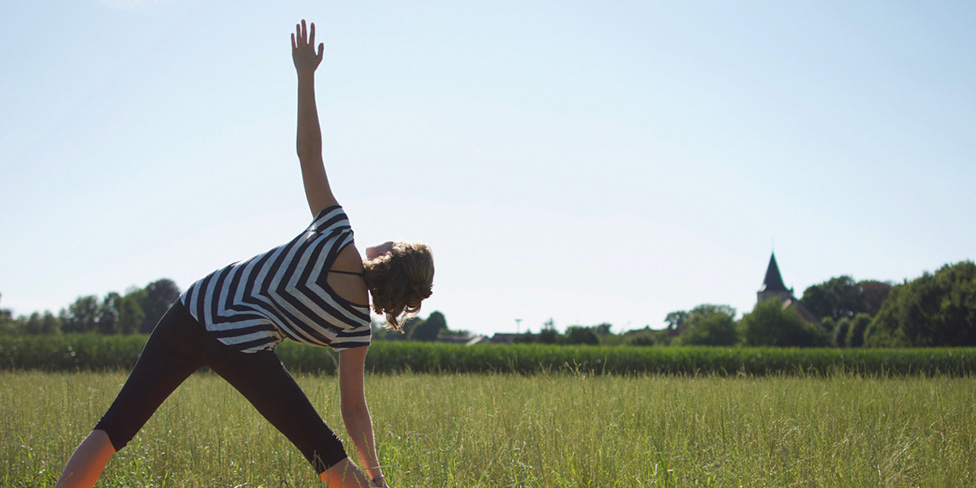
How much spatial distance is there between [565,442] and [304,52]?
2.92 meters

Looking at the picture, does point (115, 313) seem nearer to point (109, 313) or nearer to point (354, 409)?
point (109, 313)

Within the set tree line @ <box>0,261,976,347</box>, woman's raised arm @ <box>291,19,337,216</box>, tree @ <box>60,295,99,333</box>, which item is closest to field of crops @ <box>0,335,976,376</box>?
tree line @ <box>0,261,976,347</box>

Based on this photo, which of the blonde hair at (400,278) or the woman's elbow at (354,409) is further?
the woman's elbow at (354,409)

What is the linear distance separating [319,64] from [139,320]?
74.2 meters

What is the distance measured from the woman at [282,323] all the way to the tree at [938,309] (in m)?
45.2

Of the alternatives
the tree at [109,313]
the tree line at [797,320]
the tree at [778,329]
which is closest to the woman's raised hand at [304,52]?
the tree line at [797,320]

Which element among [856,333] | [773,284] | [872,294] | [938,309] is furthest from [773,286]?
[938,309]

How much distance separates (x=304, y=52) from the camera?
265 cm

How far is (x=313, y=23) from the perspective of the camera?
106 inches

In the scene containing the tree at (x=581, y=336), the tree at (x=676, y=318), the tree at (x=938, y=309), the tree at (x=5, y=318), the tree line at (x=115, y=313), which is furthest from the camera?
the tree at (x=676, y=318)

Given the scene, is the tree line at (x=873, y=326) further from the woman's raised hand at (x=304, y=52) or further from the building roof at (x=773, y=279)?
the woman's raised hand at (x=304, y=52)

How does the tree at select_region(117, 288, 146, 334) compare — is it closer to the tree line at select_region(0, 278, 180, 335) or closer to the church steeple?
the tree line at select_region(0, 278, 180, 335)

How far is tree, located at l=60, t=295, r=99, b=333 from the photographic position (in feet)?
222

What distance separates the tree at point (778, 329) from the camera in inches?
1836
